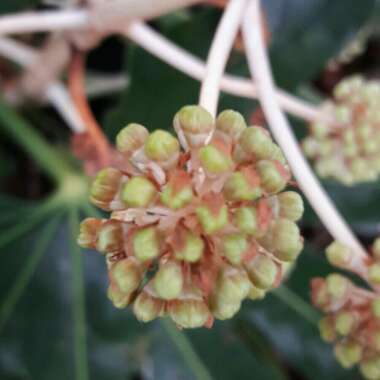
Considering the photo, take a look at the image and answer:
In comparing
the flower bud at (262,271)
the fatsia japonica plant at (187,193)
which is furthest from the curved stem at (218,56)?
the flower bud at (262,271)

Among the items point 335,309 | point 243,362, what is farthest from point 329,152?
point 243,362

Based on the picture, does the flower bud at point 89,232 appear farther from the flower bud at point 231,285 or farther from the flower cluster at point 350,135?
the flower cluster at point 350,135

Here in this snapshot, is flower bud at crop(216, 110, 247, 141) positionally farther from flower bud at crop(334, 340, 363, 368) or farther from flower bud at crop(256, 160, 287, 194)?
flower bud at crop(334, 340, 363, 368)

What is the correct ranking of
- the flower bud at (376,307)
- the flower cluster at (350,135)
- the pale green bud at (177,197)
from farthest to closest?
the flower cluster at (350,135) → the flower bud at (376,307) → the pale green bud at (177,197)

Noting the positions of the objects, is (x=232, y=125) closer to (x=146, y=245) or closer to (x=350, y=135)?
(x=146, y=245)

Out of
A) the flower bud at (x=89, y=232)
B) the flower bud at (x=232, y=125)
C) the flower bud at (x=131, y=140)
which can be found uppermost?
the flower bud at (x=232, y=125)

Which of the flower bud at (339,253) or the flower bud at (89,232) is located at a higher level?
the flower bud at (89,232)

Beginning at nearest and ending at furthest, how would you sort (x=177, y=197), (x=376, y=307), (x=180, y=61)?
(x=177, y=197) < (x=376, y=307) < (x=180, y=61)

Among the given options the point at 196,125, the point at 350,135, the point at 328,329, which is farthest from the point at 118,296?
the point at 350,135
